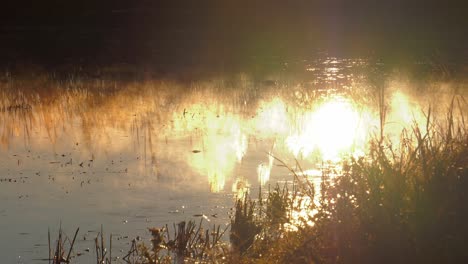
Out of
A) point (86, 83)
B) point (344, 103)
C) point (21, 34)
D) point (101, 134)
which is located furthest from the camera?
point (21, 34)

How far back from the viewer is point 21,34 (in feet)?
140

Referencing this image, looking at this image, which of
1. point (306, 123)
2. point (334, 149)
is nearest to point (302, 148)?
point (334, 149)

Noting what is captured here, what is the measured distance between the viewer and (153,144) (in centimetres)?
1573

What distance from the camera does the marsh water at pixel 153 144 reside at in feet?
35.9

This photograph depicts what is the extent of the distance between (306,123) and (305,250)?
10.3 metres

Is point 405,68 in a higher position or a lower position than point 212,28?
lower

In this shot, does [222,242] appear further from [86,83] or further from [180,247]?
[86,83]

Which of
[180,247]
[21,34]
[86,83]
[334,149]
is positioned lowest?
[180,247]

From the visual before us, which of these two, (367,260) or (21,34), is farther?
(21,34)

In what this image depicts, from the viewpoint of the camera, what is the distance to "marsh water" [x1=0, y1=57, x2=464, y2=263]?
10.9 m

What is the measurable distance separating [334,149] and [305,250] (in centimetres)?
696

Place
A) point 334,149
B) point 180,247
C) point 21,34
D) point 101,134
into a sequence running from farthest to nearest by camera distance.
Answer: point 21,34 < point 101,134 < point 334,149 < point 180,247

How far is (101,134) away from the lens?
55.5 feet

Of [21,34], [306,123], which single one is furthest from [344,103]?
[21,34]
